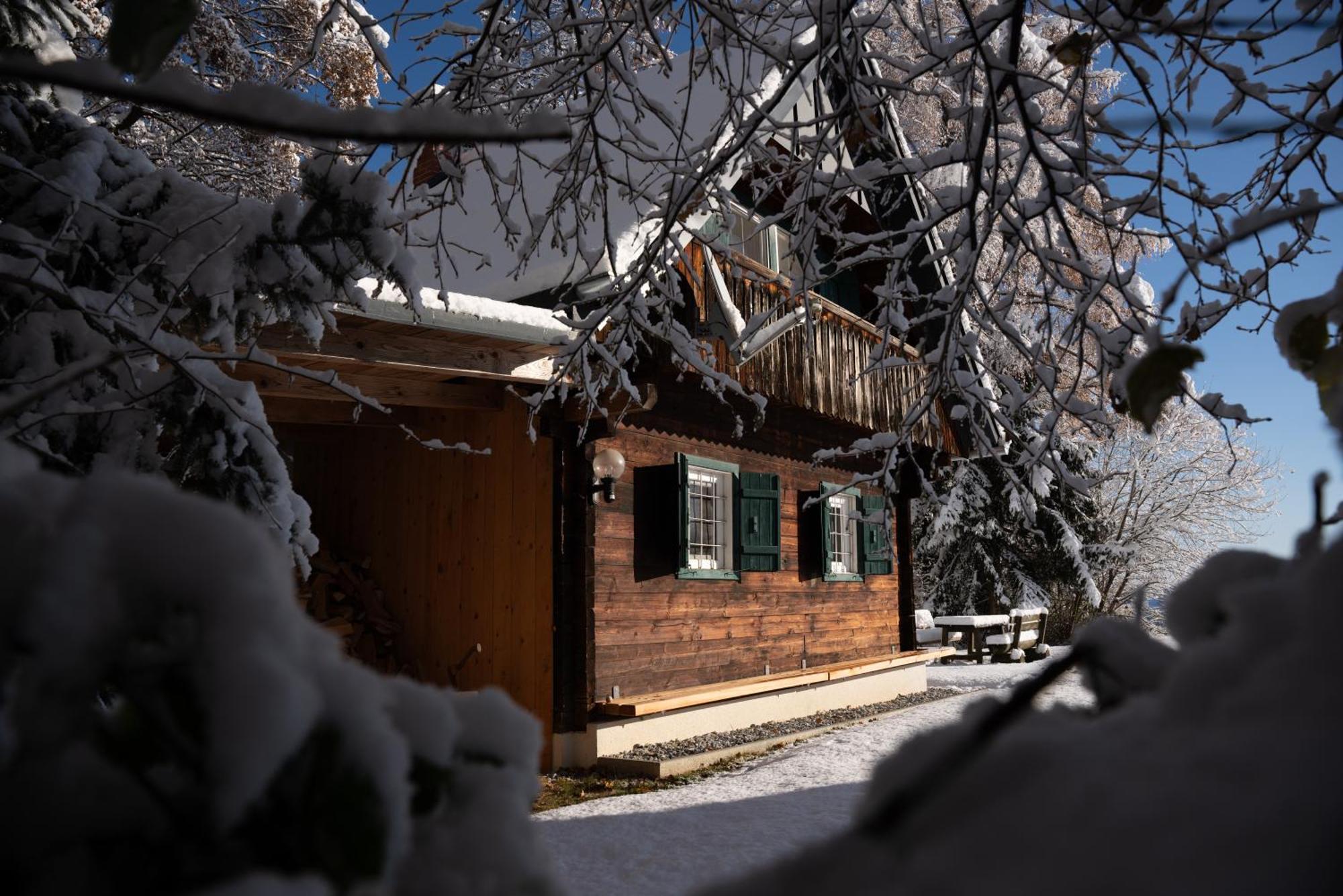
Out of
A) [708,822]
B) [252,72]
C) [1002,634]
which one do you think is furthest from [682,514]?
[1002,634]

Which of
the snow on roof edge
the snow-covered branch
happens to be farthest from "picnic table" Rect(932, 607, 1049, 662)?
the snow-covered branch

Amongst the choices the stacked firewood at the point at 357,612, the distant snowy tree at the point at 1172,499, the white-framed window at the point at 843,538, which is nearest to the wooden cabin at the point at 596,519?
the stacked firewood at the point at 357,612

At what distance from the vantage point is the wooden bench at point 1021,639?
17781 mm

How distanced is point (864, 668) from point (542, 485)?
Answer: 579 centimetres

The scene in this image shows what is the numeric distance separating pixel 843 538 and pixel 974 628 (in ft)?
22.4

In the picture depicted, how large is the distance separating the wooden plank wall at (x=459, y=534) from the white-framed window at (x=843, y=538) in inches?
190

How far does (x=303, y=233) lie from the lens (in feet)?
8.57

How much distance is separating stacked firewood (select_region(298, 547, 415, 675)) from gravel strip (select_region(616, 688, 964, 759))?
2364 mm

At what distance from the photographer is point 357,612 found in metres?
8.85

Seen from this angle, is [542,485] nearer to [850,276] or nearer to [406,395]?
[406,395]

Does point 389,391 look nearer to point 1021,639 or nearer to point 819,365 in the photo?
point 819,365

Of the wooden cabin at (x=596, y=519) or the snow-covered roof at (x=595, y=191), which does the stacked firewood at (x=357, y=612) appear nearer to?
the wooden cabin at (x=596, y=519)

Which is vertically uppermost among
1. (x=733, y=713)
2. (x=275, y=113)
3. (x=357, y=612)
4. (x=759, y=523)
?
(x=759, y=523)

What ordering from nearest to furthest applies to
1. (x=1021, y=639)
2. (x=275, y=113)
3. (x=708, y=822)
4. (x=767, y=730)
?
(x=275, y=113), (x=708, y=822), (x=767, y=730), (x=1021, y=639)
